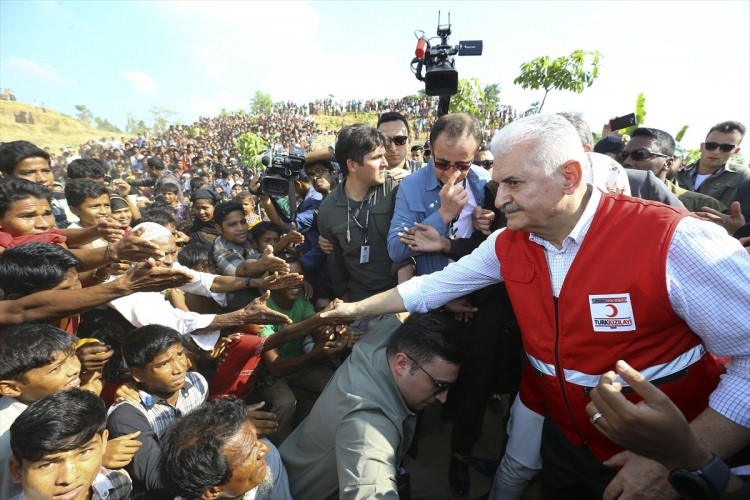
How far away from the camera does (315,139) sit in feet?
102

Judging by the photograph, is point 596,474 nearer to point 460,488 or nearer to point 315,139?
point 460,488

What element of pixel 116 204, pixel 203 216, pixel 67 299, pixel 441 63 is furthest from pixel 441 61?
pixel 116 204

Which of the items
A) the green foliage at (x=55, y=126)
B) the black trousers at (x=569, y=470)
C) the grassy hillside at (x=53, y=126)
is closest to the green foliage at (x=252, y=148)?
the grassy hillside at (x=53, y=126)

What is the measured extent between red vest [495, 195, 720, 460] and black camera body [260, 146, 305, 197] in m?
2.64

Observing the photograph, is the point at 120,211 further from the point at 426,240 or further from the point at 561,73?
the point at 561,73

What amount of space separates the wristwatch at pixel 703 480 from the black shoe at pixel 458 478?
1.69m

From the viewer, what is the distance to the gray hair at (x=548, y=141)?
1559mm

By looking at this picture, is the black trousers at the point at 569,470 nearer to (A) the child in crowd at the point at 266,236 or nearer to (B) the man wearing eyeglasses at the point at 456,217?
(B) the man wearing eyeglasses at the point at 456,217

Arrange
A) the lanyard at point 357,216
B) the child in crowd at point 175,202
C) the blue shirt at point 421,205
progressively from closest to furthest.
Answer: the blue shirt at point 421,205
the lanyard at point 357,216
the child in crowd at point 175,202

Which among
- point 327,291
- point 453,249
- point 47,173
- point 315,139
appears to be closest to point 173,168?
point 315,139

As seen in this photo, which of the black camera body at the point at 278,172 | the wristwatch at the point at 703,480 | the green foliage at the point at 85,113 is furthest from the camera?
the green foliage at the point at 85,113

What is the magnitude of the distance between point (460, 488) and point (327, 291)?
193 centimetres

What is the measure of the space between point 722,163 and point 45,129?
5696 cm

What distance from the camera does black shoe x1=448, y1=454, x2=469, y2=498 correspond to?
2.79 metres
